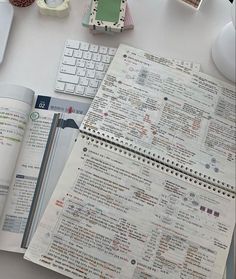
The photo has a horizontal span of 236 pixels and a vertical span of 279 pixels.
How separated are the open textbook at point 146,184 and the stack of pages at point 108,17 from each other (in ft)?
0.23

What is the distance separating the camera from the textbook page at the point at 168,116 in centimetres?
62

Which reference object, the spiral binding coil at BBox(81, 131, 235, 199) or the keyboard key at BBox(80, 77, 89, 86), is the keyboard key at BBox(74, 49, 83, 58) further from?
the spiral binding coil at BBox(81, 131, 235, 199)

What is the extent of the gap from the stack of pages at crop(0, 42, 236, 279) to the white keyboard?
0.02 metres

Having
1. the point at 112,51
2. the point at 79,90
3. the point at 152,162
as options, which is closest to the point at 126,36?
the point at 112,51

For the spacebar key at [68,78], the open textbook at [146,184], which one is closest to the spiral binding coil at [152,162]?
the open textbook at [146,184]

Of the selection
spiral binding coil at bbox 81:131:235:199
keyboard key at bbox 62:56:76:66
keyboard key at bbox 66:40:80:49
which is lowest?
spiral binding coil at bbox 81:131:235:199

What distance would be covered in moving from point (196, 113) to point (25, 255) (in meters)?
0.38

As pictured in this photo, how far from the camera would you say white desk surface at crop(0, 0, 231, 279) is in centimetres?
68

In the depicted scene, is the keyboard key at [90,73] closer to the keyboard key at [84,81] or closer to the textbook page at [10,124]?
the keyboard key at [84,81]

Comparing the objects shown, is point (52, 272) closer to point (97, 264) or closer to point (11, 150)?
point (97, 264)

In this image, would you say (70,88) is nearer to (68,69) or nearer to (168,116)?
(68,69)

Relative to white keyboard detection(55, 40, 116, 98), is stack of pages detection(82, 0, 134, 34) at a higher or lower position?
higher

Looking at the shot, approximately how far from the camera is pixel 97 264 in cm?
57

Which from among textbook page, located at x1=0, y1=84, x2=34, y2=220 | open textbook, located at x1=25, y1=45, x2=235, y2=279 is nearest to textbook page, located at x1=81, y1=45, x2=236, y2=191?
open textbook, located at x1=25, y1=45, x2=235, y2=279
